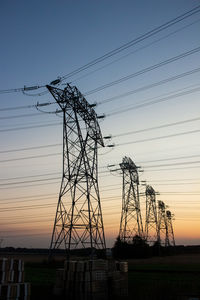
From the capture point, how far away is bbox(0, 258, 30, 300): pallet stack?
11.3 metres

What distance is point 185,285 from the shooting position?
17094 millimetres

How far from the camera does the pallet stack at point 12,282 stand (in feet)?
37.1

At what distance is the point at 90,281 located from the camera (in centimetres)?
1431

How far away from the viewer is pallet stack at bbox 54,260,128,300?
1422 centimetres

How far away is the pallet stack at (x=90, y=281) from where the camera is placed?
14219mm

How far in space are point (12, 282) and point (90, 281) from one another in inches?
146

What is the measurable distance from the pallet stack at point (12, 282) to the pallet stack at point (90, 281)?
3065 mm

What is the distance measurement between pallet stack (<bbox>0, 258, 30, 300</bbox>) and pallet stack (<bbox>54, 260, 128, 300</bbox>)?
10.1ft

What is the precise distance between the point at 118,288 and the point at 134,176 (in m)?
40.3

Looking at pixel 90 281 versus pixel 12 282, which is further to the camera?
pixel 90 281

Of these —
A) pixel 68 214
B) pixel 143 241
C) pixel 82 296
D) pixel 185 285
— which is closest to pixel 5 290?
pixel 82 296

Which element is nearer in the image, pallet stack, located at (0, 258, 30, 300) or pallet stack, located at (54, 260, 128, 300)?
pallet stack, located at (0, 258, 30, 300)

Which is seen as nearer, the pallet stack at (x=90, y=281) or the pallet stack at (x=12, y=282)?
the pallet stack at (x=12, y=282)

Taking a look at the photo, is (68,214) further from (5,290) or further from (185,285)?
(5,290)
